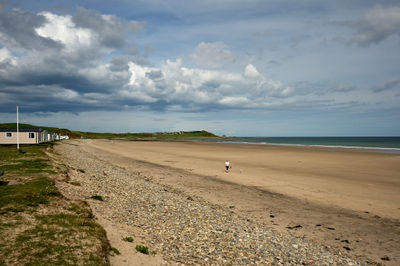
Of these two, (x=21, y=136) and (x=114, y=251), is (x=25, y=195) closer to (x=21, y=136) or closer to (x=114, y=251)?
(x=114, y=251)

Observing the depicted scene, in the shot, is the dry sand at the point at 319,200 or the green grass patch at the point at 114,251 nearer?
the green grass patch at the point at 114,251

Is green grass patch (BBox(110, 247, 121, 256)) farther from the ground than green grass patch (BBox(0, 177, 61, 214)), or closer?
closer

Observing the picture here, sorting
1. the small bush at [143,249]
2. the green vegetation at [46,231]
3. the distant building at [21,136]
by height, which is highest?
the distant building at [21,136]

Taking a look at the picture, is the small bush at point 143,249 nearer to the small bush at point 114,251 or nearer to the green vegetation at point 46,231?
the small bush at point 114,251

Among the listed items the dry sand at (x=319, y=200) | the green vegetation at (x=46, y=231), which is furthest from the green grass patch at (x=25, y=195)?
the dry sand at (x=319, y=200)

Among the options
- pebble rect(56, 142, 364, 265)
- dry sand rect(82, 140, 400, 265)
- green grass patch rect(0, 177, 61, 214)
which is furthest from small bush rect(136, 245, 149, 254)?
dry sand rect(82, 140, 400, 265)

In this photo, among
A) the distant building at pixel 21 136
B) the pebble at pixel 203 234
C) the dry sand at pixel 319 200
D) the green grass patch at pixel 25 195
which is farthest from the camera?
the distant building at pixel 21 136

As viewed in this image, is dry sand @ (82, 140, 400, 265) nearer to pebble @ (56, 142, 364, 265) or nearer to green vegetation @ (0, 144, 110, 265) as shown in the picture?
pebble @ (56, 142, 364, 265)

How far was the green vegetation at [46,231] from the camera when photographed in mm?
8016

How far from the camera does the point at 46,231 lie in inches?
384

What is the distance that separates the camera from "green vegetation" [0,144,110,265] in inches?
316

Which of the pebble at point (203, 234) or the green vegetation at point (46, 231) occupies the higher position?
the green vegetation at point (46, 231)

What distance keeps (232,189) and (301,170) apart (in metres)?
16.8

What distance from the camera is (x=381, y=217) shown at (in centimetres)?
1698
